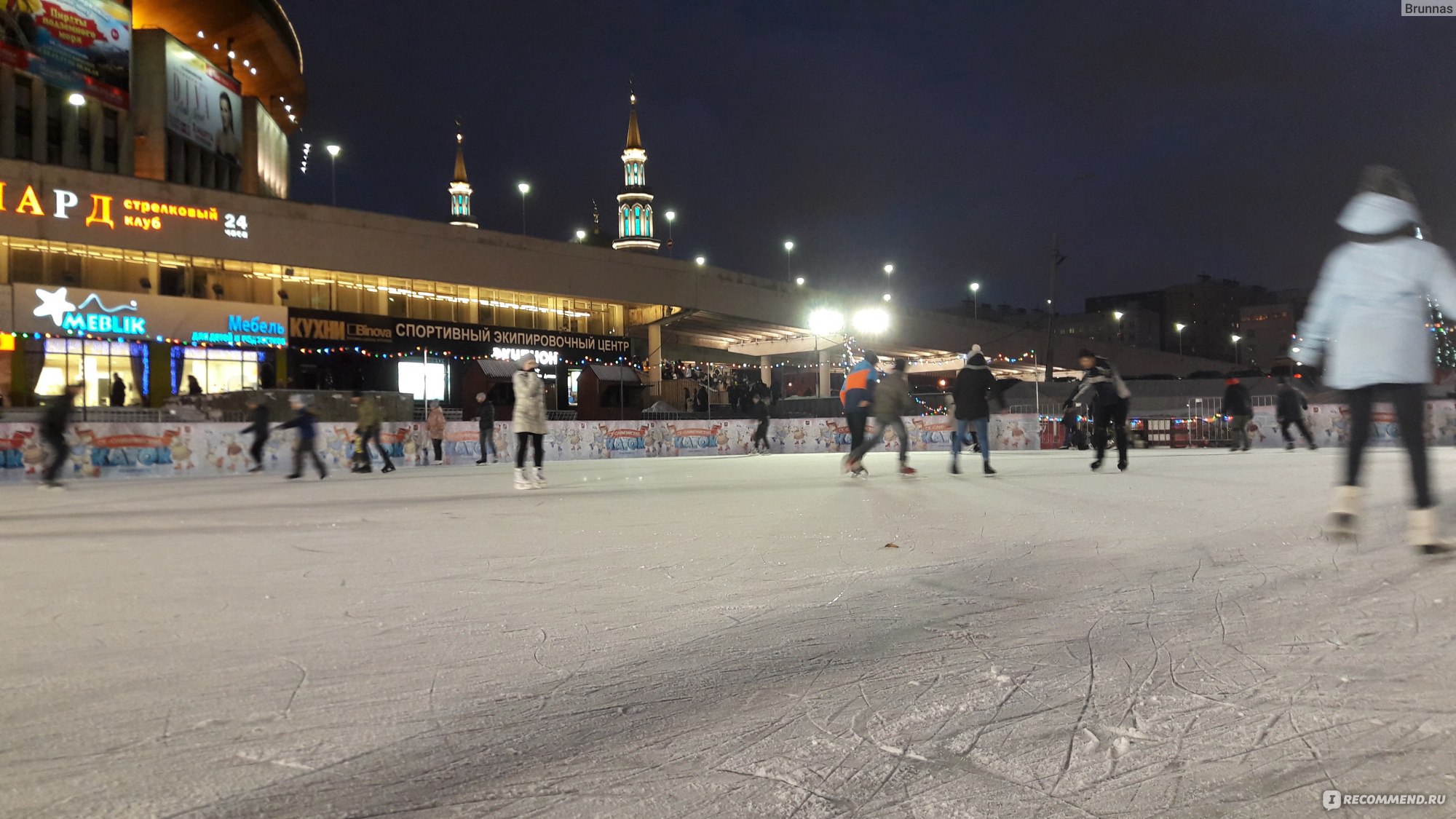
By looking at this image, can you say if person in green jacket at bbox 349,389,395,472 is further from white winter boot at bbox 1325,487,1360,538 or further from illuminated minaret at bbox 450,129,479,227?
illuminated minaret at bbox 450,129,479,227

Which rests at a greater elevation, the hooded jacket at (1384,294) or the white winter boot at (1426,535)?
the hooded jacket at (1384,294)

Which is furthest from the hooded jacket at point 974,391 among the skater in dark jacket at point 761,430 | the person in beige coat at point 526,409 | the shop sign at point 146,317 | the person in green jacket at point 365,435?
the shop sign at point 146,317

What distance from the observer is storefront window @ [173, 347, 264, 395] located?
3416cm

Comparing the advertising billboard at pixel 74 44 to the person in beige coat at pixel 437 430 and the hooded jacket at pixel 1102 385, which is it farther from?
the hooded jacket at pixel 1102 385

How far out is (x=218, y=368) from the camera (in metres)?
35.0

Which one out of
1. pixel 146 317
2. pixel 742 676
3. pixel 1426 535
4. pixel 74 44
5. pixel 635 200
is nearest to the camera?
pixel 742 676

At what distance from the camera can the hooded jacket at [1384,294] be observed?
379 centimetres

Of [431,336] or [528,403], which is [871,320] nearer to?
[431,336]

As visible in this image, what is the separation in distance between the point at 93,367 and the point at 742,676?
117 feet

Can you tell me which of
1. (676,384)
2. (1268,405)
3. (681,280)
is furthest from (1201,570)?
(681,280)

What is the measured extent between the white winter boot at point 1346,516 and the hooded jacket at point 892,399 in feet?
22.7

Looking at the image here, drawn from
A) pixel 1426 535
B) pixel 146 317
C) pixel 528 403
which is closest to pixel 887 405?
pixel 528 403

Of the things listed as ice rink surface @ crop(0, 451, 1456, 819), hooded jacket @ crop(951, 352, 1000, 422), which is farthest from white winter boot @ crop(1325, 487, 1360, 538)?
hooded jacket @ crop(951, 352, 1000, 422)

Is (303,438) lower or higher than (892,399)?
lower
